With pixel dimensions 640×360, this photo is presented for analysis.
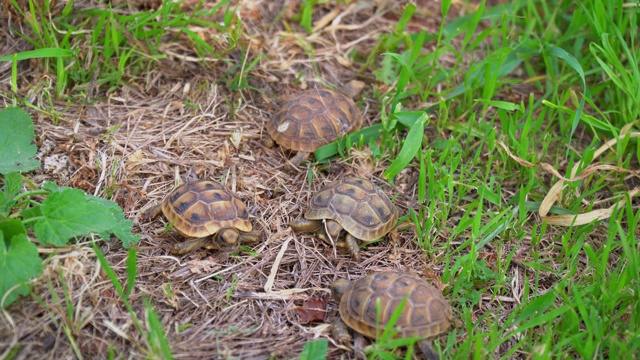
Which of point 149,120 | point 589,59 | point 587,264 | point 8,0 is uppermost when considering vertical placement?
point 8,0

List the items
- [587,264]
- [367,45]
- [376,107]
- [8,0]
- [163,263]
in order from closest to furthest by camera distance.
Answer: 1. [163,263]
2. [587,264]
3. [8,0]
4. [376,107]
5. [367,45]

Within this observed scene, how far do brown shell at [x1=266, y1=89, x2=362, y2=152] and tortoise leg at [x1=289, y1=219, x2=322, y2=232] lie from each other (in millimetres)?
736

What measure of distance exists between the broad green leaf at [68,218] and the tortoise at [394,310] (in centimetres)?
140

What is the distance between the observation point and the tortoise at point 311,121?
434 cm

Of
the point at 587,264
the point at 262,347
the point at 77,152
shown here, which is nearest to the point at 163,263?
the point at 262,347

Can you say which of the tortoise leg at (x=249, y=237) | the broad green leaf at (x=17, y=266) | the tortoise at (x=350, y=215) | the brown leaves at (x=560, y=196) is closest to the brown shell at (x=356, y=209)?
the tortoise at (x=350, y=215)

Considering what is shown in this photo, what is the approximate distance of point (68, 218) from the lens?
3.04m

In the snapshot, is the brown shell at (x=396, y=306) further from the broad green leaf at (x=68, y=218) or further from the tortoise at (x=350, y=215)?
the broad green leaf at (x=68, y=218)

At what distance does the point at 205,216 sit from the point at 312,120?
4.17 feet

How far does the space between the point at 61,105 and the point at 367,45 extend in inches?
105

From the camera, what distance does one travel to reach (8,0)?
4.12 meters

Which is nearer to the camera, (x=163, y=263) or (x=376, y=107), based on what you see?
(x=163, y=263)

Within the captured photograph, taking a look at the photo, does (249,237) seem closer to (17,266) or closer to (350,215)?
(350,215)

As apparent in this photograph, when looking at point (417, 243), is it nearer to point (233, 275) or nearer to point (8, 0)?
point (233, 275)
